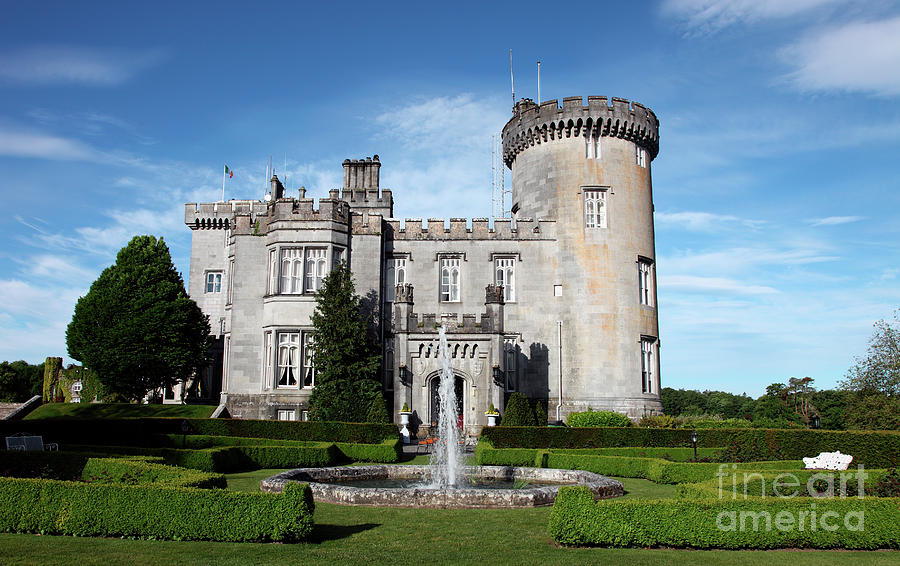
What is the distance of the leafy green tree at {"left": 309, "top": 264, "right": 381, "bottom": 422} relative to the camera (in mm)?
30125

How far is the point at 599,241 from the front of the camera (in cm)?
3569

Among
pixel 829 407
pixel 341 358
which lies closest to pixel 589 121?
pixel 341 358

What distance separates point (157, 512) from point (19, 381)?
61028mm

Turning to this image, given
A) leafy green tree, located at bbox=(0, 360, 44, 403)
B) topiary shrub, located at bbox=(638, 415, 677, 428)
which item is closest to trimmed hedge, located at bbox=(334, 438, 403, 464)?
topiary shrub, located at bbox=(638, 415, 677, 428)

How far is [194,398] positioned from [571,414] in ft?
71.2

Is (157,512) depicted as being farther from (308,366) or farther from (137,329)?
(137,329)

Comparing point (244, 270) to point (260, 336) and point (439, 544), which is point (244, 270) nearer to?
point (260, 336)

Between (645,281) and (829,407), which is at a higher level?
(645,281)

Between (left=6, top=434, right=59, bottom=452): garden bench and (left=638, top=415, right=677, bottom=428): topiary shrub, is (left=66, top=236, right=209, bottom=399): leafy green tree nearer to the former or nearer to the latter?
(left=6, top=434, right=59, bottom=452): garden bench

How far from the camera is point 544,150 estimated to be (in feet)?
122

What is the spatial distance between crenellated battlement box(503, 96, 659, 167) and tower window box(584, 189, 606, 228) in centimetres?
317

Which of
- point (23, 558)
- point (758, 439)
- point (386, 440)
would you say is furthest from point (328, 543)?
point (758, 439)

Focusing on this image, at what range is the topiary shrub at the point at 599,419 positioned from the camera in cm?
3064

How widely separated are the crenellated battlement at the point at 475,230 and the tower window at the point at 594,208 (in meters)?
1.83
